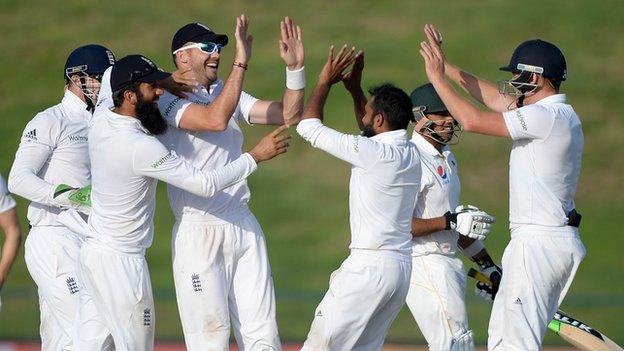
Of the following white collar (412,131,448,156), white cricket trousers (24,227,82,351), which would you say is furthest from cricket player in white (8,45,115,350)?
white collar (412,131,448,156)

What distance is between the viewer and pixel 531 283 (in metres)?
7.47

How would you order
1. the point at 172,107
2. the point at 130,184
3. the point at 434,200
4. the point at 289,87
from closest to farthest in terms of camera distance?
1. the point at 130,184
2. the point at 172,107
3. the point at 289,87
4. the point at 434,200

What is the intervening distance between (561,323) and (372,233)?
1788 mm

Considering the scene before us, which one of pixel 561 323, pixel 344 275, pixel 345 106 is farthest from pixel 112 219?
pixel 345 106

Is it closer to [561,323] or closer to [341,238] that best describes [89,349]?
[561,323]

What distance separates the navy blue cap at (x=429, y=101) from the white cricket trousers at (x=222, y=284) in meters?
1.51

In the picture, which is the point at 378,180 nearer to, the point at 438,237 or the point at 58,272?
the point at 438,237

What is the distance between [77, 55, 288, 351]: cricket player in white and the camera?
23.7 ft

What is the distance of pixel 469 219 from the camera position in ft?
25.9

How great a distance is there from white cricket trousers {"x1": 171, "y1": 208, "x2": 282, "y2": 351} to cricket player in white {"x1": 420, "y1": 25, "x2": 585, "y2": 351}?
4.50ft

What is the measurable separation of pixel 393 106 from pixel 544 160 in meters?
0.93

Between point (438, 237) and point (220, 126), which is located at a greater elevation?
point (220, 126)

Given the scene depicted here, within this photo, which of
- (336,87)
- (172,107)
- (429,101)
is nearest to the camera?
(172,107)

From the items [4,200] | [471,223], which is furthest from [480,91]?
[4,200]
